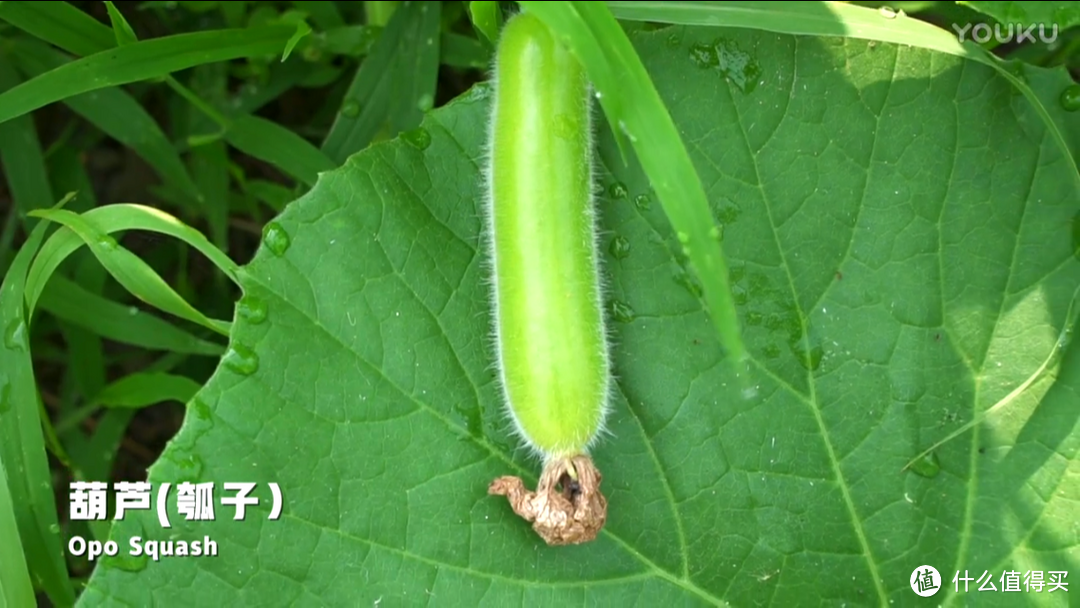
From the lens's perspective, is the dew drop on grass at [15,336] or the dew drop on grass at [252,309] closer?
the dew drop on grass at [252,309]

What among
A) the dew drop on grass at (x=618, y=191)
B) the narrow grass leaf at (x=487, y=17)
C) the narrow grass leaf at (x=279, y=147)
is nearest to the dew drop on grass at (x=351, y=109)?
the narrow grass leaf at (x=279, y=147)

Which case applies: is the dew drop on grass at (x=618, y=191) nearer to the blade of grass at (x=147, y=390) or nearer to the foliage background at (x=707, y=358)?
the foliage background at (x=707, y=358)

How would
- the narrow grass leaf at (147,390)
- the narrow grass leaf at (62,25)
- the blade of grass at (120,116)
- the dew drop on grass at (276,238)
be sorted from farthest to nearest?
the blade of grass at (120,116), the narrow grass leaf at (147,390), the narrow grass leaf at (62,25), the dew drop on grass at (276,238)

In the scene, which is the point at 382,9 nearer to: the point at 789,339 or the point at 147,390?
the point at 147,390

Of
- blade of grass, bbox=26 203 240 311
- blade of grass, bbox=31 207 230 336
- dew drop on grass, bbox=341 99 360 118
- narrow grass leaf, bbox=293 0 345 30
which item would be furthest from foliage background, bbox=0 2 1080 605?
narrow grass leaf, bbox=293 0 345 30

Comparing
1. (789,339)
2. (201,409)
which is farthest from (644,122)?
(201,409)

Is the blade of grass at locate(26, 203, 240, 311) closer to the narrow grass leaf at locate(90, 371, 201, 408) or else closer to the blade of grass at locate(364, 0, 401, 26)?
the narrow grass leaf at locate(90, 371, 201, 408)

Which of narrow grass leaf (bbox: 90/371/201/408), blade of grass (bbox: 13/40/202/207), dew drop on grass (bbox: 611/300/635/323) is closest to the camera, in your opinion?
dew drop on grass (bbox: 611/300/635/323)
